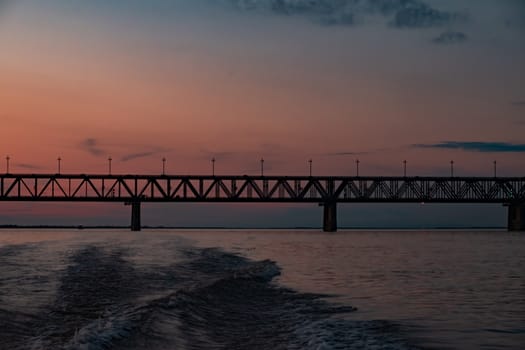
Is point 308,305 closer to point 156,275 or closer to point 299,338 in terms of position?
point 299,338

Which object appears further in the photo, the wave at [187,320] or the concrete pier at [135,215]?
the concrete pier at [135,215]

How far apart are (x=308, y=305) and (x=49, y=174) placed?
146 metres

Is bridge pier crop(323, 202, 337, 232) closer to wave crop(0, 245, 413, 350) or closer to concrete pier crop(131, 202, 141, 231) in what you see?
concrete pier crop(131, 202, 141, 231)

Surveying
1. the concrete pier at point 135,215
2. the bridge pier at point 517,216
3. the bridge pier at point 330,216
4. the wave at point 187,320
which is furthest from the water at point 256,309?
the bridge pier at point 517,216

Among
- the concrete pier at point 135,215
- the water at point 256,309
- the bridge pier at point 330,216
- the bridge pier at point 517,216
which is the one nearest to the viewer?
the water at point 256,309

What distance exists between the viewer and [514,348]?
14.0 meters

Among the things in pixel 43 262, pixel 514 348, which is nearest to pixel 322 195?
pixel 43 262

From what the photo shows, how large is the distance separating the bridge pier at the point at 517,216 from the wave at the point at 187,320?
150396 mm

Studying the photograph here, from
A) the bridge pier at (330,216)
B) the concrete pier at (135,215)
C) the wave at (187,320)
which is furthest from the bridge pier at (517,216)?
the wave at (187,320)

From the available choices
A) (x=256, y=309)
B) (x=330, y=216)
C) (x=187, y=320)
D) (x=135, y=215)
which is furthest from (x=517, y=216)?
(x=187, y=320)

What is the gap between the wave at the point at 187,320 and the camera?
46.4 feet

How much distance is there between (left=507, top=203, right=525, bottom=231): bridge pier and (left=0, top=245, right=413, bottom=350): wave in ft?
493

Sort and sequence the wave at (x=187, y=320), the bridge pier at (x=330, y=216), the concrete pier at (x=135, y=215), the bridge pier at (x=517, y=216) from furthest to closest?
the bridge pier at (x=517, y=216), the concrete pier at (x=135, y=215), the bridge pier at (x=330, y=216), the wave at (x=187, y=320)

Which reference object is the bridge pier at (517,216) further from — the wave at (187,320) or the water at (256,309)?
the wave at (187,320)
